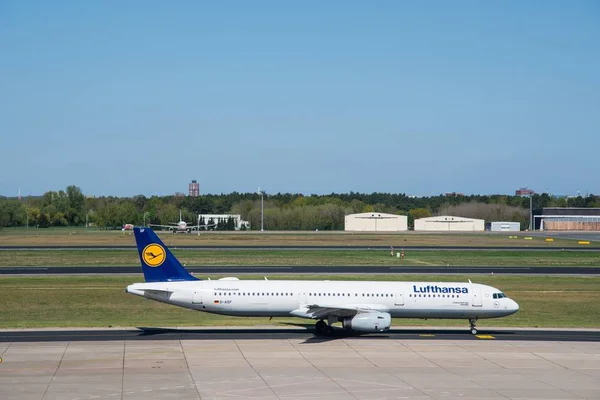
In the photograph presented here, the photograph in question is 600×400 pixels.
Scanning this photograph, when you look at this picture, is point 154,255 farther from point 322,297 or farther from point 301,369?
point 301,369

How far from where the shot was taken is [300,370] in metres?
35.2

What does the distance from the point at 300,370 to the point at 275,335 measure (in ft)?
31.5

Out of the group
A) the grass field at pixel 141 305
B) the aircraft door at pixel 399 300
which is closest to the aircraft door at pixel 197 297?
the grass field at pixel 141 305

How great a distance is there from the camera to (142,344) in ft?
134

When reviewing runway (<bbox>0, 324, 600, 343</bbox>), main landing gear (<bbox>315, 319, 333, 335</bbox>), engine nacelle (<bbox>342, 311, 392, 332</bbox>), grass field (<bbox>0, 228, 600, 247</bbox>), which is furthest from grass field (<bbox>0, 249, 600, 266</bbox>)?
engine nacelle (<bbox>342, 311, 392, 332</bbox>)

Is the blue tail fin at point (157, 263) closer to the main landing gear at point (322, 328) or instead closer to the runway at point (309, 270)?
the main landing gear at point (322, 328)

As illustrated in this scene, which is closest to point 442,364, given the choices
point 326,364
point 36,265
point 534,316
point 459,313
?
point 326,364

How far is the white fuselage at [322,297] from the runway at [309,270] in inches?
1161

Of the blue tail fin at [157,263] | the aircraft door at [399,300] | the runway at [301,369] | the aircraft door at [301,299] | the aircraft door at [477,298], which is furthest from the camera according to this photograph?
the aircraft door at [477,298]

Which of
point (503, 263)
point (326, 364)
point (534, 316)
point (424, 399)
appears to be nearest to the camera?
point (424, 399)

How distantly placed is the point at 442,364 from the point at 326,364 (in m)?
5.47

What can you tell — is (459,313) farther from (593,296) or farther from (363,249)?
(363,249)

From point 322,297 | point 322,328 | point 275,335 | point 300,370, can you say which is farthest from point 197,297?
point 300,370

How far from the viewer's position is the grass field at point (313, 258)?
8781 cm
